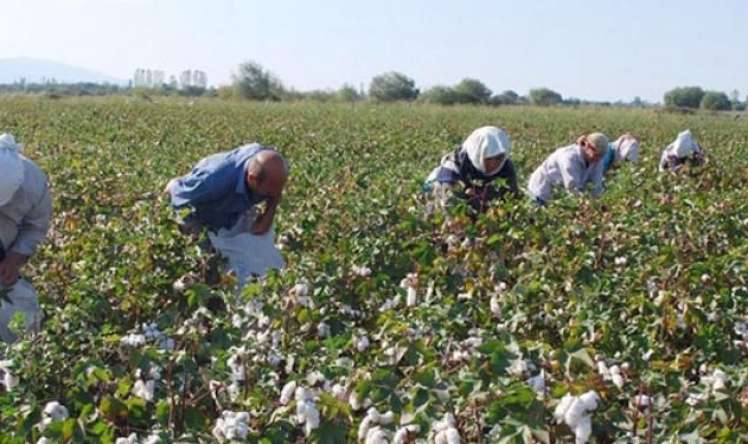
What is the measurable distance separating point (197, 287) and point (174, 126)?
15.4 m

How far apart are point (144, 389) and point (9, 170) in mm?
1439

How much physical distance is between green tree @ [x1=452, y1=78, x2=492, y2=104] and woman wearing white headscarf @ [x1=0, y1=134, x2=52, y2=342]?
41733mm

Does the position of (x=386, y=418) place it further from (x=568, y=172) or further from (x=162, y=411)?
(x=568, y=172)

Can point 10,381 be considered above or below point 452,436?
below

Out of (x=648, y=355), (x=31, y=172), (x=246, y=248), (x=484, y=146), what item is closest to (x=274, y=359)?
(x=648, y=355)

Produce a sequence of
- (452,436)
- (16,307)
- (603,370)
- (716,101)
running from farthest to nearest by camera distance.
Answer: (716,101)
(16,307)
(603,370)
(452,436)

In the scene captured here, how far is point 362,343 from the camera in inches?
91.8

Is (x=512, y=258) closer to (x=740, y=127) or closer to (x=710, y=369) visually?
(x=710, y=369)

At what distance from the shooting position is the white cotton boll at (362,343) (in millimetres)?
2323

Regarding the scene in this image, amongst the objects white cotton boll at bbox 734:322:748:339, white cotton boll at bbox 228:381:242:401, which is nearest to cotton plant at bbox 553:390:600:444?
white cotton boll at bbox 228:381:242:401

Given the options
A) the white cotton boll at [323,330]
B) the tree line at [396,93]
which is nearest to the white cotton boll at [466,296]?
the white cotton boll at [323,330]

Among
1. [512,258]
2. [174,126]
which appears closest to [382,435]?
[512,258]

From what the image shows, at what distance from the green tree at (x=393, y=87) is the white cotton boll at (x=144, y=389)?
4873cm

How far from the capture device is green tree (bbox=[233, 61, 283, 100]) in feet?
155
